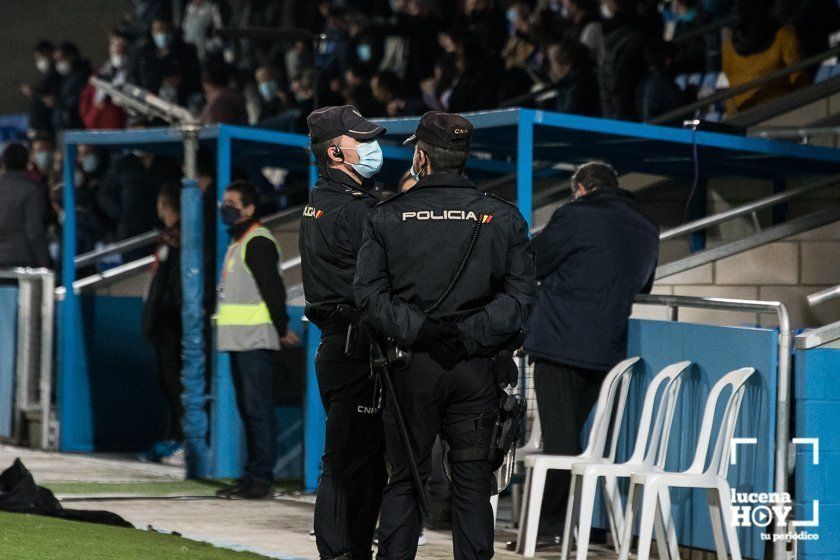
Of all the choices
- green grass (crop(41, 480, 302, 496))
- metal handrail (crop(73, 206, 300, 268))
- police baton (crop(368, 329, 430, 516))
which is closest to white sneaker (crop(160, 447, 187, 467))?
green grass (crop(41, 480, 302, 496))

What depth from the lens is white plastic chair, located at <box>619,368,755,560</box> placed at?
7.02 meters

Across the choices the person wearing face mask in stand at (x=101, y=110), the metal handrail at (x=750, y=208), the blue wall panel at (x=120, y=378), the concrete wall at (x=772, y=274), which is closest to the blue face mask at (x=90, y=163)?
the person wearing face mask in stand at (x=101, y=110)

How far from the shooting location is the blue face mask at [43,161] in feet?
55.5

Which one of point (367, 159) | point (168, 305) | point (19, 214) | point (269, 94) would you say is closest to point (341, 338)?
point (367, 159)

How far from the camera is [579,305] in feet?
26.1

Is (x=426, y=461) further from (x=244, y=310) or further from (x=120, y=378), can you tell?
(x=120, y=378)

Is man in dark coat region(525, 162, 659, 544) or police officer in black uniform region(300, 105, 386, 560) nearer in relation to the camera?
police officer in black uniform region(300, 105, 386, 560)

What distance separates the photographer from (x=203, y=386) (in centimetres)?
1059

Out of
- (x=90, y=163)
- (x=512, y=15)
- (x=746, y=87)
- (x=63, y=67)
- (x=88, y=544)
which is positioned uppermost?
(x=63, y=67)

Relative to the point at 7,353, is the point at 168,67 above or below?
above

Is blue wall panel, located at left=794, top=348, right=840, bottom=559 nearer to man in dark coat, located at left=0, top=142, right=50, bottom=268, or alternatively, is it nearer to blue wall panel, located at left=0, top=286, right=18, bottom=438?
blue wall panel, located at left=0, top=286, right=18, bottom=438

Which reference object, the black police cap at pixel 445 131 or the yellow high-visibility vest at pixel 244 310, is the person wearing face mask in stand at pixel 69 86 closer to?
the yellow high-visibility vest at pixel 244 310

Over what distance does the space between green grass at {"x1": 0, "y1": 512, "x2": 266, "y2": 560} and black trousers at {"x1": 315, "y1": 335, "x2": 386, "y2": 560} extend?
41.9 inches

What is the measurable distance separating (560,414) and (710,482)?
114cm
